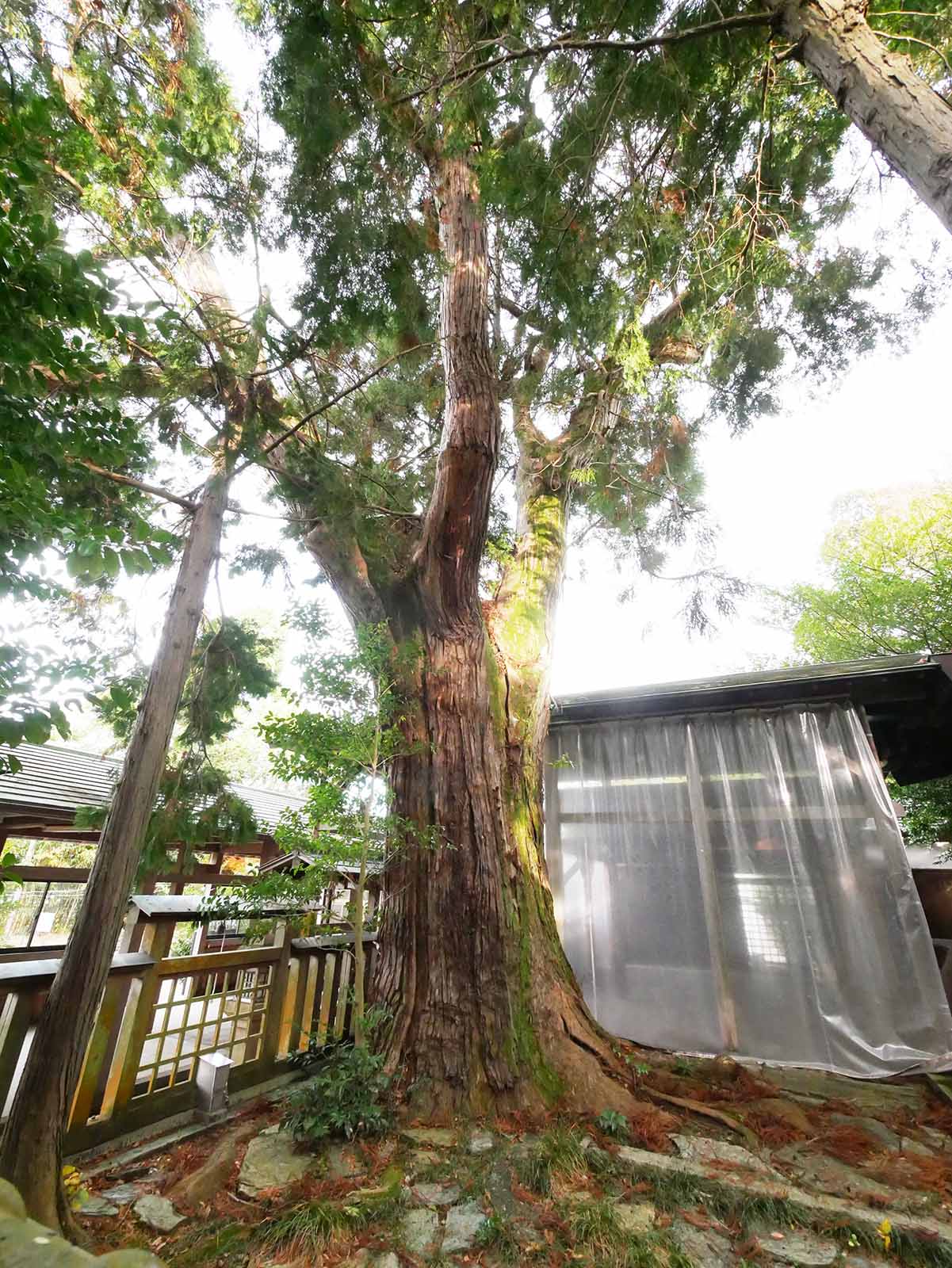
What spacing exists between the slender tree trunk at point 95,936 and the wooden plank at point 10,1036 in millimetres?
389

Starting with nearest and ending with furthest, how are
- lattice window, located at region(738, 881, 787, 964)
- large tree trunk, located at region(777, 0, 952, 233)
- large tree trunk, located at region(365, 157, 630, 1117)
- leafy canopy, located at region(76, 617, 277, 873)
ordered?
large tree trunk, located at region(777, 0, 952, 233) → large tree trunk, located at region(365, 157, 630, 1117) → leafy canopy, located at region(76, 617, 277, 873) → lattice window, located at region(738, 881, 787, 964)

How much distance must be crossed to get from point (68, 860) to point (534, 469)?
52.5 feet

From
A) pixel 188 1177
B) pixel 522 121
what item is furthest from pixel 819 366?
pixel 188 1177

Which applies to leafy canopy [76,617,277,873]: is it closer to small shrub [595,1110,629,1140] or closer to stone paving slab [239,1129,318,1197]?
stone paving slab [239,1129,318,1197]

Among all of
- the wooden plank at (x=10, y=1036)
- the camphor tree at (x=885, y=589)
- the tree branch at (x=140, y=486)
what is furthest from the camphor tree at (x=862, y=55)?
the camphor tree at (x=885, y=589)

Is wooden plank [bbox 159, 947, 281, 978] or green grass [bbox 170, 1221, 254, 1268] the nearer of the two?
green grass [bbox 170, 1221, 254, 1268]

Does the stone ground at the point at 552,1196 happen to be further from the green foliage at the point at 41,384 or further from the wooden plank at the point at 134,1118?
the green foliage at the point at 41,384

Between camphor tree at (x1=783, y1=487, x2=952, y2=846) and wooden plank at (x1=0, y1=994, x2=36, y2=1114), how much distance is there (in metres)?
10.8

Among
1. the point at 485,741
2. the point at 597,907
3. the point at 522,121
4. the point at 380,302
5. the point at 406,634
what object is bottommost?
the point at 597,907

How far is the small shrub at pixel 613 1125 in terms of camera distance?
2.48 metres

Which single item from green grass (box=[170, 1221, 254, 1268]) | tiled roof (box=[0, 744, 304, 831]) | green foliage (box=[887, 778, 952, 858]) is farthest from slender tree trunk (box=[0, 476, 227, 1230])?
green foliage (box=[887, 778, 952, 858])

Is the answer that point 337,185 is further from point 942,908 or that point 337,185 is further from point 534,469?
point 942,908

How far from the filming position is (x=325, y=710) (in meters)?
3.12

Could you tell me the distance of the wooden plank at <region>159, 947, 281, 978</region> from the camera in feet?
8.50
